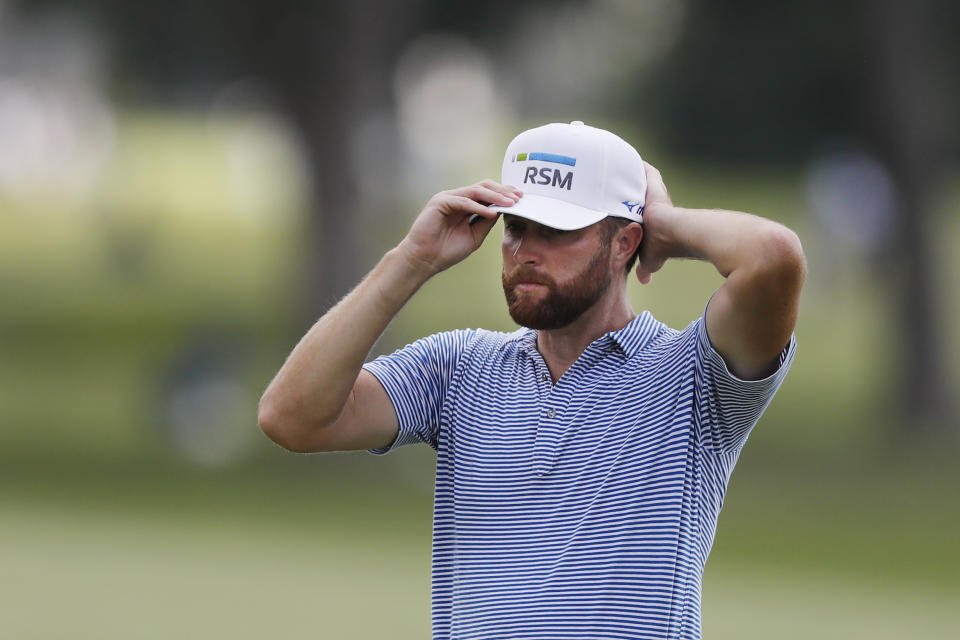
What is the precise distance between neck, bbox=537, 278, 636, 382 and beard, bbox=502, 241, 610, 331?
2.3 inches

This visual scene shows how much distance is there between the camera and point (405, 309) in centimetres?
2166

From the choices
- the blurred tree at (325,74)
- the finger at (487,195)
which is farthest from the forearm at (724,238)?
the blurred tree at (325,74)

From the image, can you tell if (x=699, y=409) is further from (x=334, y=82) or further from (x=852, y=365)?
(x=852, y=365)

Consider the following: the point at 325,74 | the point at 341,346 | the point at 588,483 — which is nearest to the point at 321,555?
the point at 325,74

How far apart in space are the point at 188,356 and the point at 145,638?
1175 centimetres

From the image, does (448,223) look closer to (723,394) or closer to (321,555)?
(723,394)

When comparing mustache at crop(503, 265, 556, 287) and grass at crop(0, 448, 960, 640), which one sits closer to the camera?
mustache at crop(503, 265, 556, 287)

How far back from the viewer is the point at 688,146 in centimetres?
2311

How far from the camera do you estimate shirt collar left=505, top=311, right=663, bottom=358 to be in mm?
3828

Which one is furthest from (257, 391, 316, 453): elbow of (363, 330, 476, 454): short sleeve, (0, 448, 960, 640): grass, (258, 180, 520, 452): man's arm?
(0, 448, 960, 640): grass

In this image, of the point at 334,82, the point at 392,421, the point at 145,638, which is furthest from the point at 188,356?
the point at 392,421

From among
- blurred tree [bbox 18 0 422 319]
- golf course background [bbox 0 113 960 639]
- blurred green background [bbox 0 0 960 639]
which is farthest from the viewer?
blurred tree [bbox 18 0 422 319]

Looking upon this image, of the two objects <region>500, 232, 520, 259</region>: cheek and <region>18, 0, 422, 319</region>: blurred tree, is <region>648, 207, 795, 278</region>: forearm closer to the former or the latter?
<region>500, 232, 520, 259</region>: cheek

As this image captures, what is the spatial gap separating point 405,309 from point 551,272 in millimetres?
17900
